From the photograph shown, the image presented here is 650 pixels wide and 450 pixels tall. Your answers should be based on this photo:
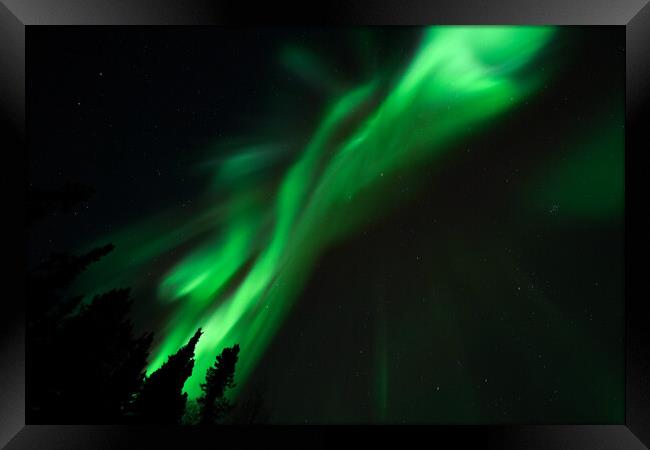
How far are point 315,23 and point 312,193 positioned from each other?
0.46 m

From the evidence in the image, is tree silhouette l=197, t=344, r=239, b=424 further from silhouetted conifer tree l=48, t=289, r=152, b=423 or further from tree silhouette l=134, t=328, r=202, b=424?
silhouetted conifer tree l=48, t=289, r=152, b=423

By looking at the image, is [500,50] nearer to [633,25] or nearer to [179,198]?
[633,25]

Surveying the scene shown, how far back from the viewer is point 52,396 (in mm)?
1244

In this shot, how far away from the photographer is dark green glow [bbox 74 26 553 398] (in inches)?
49.6

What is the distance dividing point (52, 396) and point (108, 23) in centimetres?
104

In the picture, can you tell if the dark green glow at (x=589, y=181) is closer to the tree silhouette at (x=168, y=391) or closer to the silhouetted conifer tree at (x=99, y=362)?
the tree silhouette at (x=168, y=391)

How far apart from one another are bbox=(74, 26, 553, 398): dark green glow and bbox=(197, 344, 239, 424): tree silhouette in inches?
0.9

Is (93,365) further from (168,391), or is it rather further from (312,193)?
(312,193)

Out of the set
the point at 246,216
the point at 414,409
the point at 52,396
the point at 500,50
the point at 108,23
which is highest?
the point at 500,50

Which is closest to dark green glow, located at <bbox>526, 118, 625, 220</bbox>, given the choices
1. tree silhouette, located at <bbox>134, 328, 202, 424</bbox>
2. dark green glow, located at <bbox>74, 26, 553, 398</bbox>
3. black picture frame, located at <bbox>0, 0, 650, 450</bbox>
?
black picture frame, located at <bbox>0, 0, 650, 450</bbox>

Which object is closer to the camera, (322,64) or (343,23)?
(343,23)

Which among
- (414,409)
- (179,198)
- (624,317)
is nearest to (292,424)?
(414,409)

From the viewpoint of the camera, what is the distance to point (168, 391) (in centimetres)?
126

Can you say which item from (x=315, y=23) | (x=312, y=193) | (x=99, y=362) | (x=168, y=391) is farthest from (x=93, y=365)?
(x=315, y=23)
